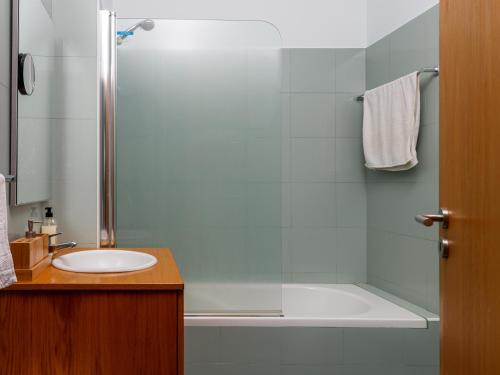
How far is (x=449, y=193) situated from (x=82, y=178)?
58.1 inches

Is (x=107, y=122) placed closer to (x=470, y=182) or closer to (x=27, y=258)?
(x=27, y=258)

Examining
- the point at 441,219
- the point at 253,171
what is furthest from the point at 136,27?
the point at 441,219

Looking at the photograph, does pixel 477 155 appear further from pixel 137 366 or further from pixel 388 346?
pixel 388 346

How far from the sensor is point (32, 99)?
5.30 ft

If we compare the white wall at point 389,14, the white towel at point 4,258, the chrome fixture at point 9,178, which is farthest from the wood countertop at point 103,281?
the white wall at point 389,14

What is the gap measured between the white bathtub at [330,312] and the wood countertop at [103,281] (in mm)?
626

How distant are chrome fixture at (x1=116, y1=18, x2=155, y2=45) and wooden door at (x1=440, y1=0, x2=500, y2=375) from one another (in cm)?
125

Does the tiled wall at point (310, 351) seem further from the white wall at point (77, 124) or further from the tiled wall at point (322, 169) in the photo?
the tiled wall at point (322, 169)

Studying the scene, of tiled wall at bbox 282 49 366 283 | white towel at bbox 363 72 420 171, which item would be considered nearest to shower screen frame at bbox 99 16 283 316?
white towel at bbox 363 72 420 171

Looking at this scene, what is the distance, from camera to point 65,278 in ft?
4.24

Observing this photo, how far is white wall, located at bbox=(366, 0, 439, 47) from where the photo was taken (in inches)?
89.1

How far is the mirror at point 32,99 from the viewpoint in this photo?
1.46m

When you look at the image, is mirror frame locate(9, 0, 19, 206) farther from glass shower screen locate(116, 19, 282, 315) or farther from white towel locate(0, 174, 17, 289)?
glass shower screen locate(116, 19, 282, 315)

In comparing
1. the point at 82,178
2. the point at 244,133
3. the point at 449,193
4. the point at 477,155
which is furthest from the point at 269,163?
the point at 477,155
